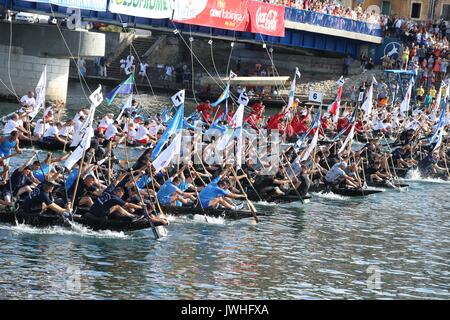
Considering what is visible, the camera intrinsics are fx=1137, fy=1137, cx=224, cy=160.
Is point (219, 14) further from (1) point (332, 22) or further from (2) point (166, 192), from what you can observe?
(2) point (166, 192)

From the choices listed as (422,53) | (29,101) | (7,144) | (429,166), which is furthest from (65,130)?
(422,53)

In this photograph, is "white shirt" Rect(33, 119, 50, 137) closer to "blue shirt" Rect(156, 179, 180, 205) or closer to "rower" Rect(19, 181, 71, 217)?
"blue shirt" Rect(156, 179, 180, 205)

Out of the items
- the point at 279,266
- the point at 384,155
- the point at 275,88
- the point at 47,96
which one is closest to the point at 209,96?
the point at 275,88

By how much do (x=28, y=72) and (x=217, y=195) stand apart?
2624 cm

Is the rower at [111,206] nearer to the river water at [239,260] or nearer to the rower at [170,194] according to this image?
the river water at [239,260]

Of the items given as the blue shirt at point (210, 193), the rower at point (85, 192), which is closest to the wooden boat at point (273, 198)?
the blue shirt at point (210, 193)

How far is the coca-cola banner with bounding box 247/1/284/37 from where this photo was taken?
62.2 metres

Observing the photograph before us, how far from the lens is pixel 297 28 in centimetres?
6875

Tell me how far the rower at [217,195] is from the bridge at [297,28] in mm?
21473

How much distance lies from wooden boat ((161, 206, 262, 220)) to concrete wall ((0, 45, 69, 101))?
85.2ft

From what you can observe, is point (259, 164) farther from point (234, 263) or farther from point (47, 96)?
point (47, 96)

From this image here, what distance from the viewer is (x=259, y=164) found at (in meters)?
36.9

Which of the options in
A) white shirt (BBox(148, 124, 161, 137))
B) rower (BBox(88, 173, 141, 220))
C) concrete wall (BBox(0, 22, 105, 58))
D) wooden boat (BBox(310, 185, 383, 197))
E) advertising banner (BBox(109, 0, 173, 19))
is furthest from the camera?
concrete wall (BBox(0, 22, 105, 58))

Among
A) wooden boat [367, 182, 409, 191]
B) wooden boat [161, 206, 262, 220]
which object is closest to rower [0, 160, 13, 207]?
wooden boat [161, 206, 262, 220]
